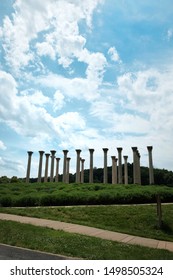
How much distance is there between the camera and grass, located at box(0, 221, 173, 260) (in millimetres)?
7141

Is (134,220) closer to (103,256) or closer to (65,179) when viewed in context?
(103,256)

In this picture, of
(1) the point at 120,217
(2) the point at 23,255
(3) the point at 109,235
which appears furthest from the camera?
(1) the point at 120,217

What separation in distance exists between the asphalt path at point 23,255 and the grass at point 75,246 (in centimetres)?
28

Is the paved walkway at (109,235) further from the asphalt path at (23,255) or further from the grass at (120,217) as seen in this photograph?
the asphalt path at (23,255)

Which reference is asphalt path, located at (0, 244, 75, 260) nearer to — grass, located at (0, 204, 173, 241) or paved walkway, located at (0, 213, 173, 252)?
paved walkway, located at (0, 213, 173, 252)

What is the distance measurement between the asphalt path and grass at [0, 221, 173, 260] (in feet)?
0.90

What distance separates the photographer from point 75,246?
7848 millimetres

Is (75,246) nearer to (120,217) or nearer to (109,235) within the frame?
(109,235)

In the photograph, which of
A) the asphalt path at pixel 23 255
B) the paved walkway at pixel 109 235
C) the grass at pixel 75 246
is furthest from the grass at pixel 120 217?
the asphalt path at pixel 23 255

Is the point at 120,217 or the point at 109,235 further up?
the point at 120,217

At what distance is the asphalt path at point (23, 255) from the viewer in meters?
6.81

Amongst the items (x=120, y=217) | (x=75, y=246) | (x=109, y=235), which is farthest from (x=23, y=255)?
(x=120, y=217)

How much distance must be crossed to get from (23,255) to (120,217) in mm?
7994

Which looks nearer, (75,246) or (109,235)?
(75,246)
